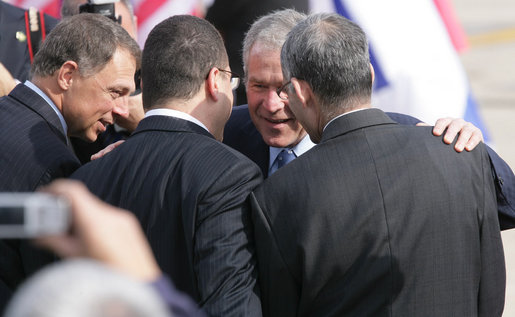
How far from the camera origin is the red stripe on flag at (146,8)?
504cm

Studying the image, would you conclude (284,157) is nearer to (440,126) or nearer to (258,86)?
(258,86)

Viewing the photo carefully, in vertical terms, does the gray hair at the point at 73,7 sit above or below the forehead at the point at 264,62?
below

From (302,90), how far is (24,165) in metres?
0.95

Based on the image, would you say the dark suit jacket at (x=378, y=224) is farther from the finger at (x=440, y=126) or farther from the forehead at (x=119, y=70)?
the forehead at (x=119, y=70)

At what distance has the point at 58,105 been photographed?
9.18 ft

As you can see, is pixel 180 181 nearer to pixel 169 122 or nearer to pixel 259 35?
pixel 169 122

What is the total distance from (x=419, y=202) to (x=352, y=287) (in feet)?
1.04

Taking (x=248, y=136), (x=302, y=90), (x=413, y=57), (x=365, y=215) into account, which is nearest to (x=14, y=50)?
(x=248, y=136)

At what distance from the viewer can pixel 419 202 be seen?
7.25 ft

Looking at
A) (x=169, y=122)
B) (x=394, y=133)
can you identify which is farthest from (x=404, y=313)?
(x=169, y=122)

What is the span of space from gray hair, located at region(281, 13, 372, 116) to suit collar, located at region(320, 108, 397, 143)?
4 cm

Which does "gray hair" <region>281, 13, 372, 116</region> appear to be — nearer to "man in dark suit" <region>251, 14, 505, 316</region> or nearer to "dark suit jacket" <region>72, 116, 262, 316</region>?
"man in dark suit" <region>251, 14, 505, 316</region>

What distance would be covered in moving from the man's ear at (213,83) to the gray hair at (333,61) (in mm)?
280

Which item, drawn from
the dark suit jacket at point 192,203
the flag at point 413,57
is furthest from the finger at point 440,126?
the flag at point 413,57
